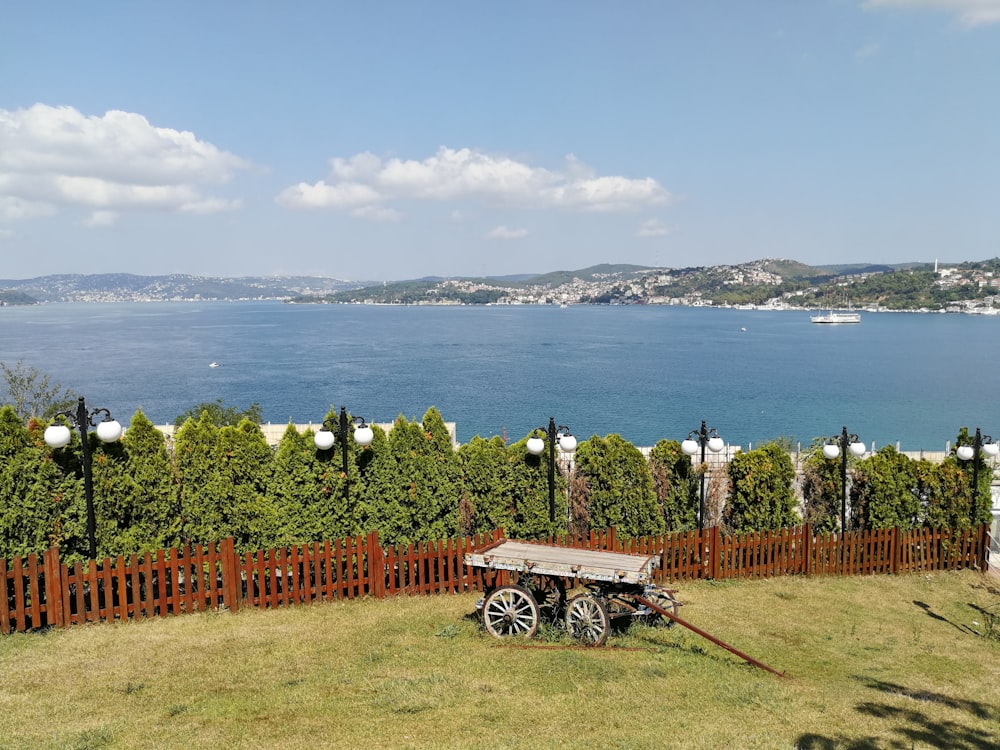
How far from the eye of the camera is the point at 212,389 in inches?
2761

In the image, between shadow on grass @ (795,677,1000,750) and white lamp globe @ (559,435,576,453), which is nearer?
shadow on grass @ (795,677,1000,750)

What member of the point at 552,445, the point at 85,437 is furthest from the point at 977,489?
the point at 85,437

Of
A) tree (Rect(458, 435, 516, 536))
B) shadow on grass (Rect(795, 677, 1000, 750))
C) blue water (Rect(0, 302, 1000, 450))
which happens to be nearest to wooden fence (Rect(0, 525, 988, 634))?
tree (Rect(458, 435, 516, 536))

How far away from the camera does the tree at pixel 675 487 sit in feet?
44.7

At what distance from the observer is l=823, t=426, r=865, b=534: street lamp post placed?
13.0 metres

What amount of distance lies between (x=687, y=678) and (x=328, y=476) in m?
6.66

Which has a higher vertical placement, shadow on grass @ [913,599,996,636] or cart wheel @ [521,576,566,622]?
cart wheel @ [521,576,566,622]

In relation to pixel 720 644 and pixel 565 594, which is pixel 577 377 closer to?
pixel 565 594

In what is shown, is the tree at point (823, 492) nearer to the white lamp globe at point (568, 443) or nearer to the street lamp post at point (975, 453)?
the street lamp post at point (975, 453)

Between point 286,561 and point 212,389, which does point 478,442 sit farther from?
point 212,389

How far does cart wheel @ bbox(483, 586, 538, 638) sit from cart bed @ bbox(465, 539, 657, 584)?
0.36 m

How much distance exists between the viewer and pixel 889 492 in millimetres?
13672

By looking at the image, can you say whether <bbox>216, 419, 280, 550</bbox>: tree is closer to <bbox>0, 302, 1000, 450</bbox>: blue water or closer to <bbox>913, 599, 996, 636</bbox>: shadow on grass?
<bbox>913, 599, 996, 636</bbox>: shadow on grass

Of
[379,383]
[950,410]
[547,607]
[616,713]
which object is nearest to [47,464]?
[547,607]
